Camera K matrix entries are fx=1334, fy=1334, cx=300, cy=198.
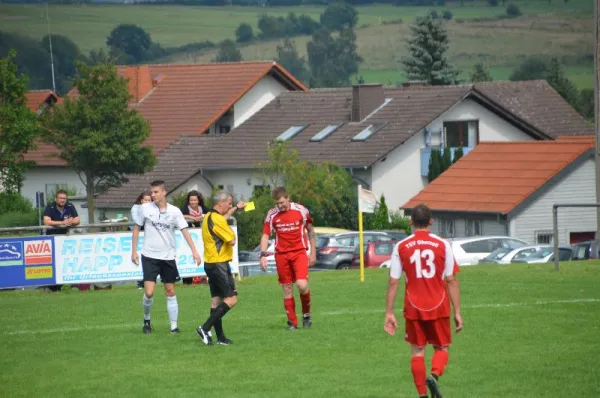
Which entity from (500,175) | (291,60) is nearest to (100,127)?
(500,175)

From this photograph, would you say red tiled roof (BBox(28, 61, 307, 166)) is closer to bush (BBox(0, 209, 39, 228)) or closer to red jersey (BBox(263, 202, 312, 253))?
bush (BBox(0, 209, 39, 228))

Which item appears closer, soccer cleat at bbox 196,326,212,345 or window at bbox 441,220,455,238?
soccer cleat at bbox 196,326,212,345

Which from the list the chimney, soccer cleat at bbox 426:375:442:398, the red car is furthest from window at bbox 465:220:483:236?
soccer cleat at bbox 426:375:442:398

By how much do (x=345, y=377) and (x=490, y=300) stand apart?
7.57 m

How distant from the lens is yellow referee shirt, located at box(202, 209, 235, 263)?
16.5m

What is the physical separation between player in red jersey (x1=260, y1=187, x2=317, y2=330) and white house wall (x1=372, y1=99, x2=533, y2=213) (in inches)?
1830

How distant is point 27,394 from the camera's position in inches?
518

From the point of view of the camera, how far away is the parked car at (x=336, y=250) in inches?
1650

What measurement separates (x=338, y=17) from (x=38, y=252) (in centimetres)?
14854

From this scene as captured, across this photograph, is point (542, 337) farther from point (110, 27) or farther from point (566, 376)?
point (110, 27)

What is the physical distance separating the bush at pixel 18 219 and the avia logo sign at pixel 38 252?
3769 centimetres

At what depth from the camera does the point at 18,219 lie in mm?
66875

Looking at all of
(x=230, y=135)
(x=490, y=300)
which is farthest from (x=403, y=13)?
(x=490, y=300)

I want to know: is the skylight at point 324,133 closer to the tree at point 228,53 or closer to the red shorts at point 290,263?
the red shorts at point 290,263
